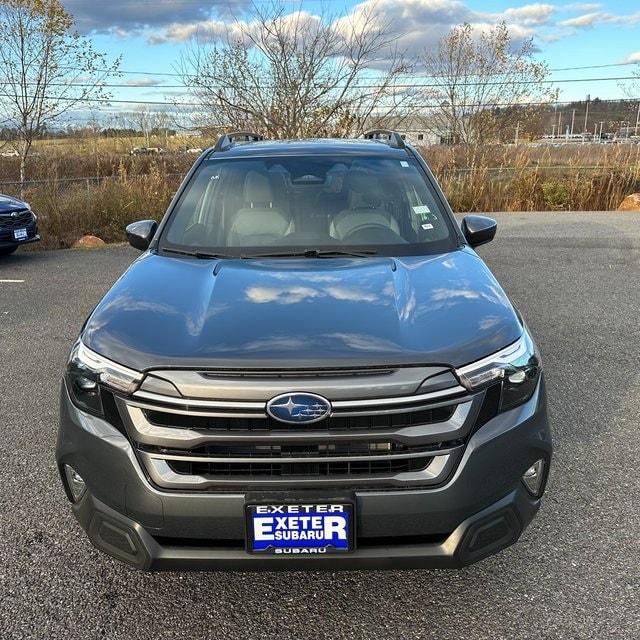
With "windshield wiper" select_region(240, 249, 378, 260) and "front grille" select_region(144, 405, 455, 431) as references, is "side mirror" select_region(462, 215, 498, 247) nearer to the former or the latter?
"windshield wiper" select_region(240, 249, 378, 260)

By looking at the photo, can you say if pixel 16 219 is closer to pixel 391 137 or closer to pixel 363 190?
pixel 391 137

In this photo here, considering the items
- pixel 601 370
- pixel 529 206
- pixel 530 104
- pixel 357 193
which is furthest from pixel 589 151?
pixel 357 193

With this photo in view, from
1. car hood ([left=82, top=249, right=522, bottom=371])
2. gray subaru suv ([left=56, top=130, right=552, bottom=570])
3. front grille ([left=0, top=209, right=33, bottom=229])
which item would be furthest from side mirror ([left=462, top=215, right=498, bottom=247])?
front grille ([left=0, top=209, right=33, bottom=229])

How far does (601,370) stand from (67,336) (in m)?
4.60

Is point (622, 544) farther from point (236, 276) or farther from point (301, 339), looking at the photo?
point (236, 276)

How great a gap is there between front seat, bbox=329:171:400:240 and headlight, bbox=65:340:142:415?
1.58 meters

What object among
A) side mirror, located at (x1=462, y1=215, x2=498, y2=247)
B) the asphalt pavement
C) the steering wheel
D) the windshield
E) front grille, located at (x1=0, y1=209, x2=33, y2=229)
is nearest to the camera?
the asphalt pavement

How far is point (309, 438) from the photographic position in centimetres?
192

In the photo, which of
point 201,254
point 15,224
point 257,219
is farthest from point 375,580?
point 15,224

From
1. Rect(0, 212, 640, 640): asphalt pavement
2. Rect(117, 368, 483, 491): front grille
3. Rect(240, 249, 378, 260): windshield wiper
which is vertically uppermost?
Rect(240, 249, 378, 260): windshield wiper

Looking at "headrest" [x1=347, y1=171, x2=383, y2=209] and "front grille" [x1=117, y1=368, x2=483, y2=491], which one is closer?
"front grille" [x1=117, y1=368, x2=483, y2=491]

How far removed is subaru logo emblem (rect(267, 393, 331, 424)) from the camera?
1914 millimetres

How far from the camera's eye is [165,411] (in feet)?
6.44

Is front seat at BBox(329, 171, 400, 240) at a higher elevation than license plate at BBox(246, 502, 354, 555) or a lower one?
higher
